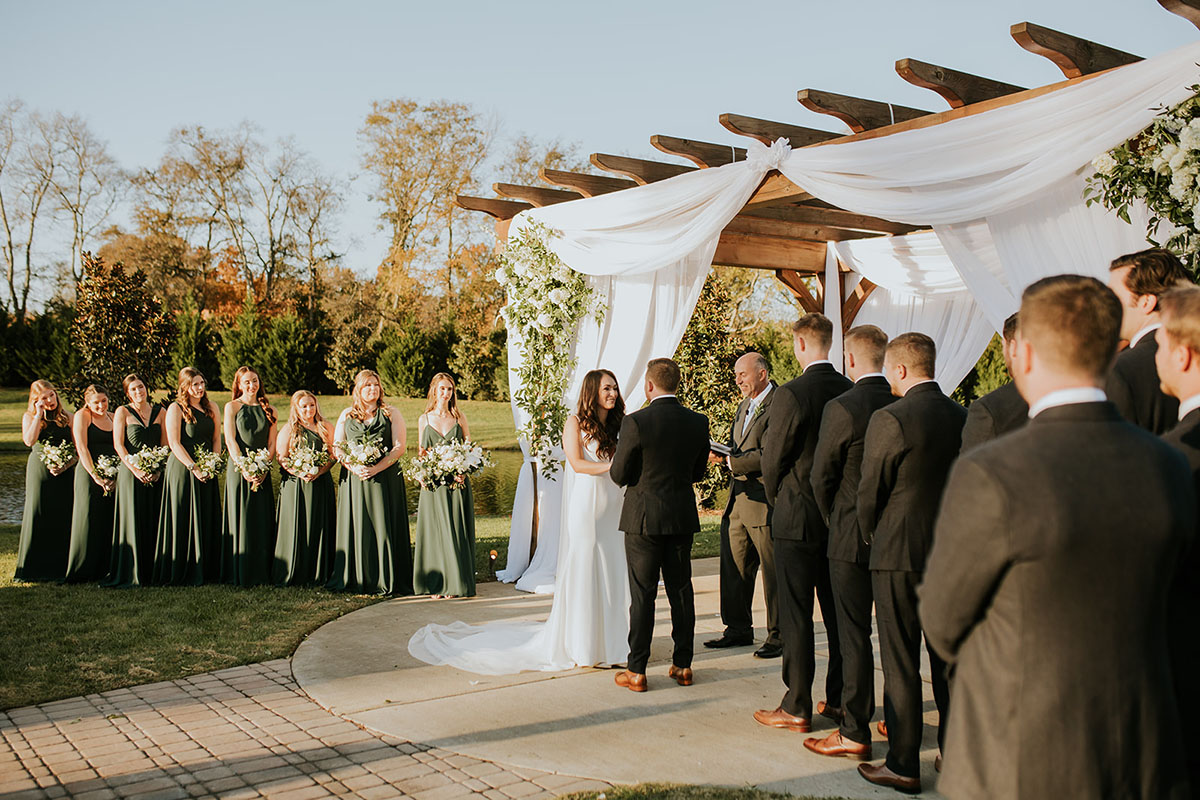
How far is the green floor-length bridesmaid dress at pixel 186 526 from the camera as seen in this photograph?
28.2 ft

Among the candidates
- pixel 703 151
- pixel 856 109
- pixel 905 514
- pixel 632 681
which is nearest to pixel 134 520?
pixel 632 681

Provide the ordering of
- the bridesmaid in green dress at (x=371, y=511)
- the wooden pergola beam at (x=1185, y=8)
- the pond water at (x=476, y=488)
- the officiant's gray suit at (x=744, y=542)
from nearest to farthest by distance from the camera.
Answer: the wooden pergola beam at (x=1185, y=8)
the officiant's gray suit at (x=744, y=542)
the bridesmaid in green dress at (x=371, y=511)
the pond water at (x=476, y=488)

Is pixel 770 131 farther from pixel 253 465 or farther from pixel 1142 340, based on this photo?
pixel 253 465

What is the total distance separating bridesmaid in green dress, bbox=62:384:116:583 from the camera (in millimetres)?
8742

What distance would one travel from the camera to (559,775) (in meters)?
4.34

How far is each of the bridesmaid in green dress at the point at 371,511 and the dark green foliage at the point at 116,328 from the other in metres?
12.5

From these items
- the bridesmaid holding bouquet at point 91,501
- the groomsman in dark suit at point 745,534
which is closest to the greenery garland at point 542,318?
the groomsman in dark suit at point 745,534

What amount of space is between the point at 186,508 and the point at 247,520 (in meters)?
0.65

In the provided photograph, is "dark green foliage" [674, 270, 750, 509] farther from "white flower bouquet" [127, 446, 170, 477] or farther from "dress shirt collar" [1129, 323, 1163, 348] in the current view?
"dress shirt collar" [1129, 323, 1163, 348]

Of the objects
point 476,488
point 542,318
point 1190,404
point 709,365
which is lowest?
point 476,488

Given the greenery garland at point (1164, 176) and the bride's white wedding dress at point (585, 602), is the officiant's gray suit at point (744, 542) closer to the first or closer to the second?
the bride's white wedding dress at point (585, 602)

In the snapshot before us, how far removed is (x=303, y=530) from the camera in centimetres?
858

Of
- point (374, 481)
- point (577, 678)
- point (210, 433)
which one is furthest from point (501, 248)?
point (577, 678)

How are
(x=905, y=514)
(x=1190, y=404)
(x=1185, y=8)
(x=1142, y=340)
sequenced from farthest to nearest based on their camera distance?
1. (x=1185, y=8)
2. (x=905, y=514)
3. (x=1142, y=340)
4. (x=1190, y=404)
